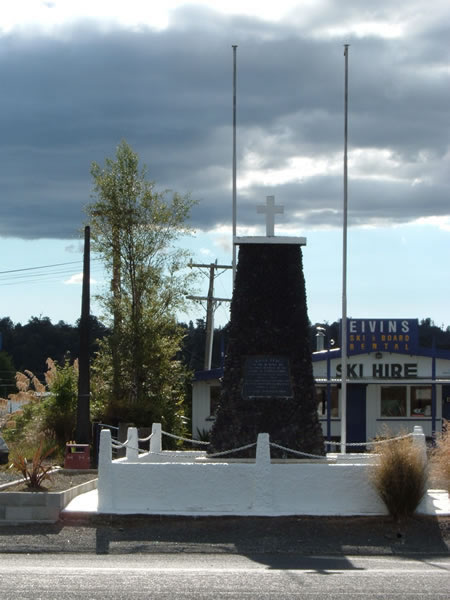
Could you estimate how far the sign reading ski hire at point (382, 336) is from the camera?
31.8 meters

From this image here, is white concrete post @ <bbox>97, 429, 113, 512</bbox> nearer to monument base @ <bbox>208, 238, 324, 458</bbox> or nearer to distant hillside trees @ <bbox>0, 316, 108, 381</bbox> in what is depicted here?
monument base @ <bbox>208, 238, 324, 458</bbox>

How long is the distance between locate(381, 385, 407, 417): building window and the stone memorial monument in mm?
18118

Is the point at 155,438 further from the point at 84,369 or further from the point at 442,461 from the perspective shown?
the point at 442,461

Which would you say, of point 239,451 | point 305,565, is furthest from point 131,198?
point 305,565

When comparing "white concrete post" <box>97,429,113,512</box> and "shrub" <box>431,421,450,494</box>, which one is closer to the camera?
"white concrete post" <box>97,429,113,512</box>

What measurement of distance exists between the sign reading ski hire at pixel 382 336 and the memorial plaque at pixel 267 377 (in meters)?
16.1

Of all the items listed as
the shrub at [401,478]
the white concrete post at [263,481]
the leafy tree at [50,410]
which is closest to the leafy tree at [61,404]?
the leafy tree at [50,410]

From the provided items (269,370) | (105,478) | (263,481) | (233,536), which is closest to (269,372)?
(269,370)

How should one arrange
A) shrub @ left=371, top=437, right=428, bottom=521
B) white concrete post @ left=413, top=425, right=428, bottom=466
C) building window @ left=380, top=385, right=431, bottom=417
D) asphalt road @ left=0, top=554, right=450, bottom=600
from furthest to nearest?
1. building window @ left=380, top=385, right=431, bottom=417
2. white concrete post @ left=413, top=425, right=428, bottom=466
3. shrub @ left=371, top=437, right=428, bottom=521
4. asphalt road @ left=0, top=554, right=450, bottom=600

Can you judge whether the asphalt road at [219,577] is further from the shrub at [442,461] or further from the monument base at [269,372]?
the monument base at [269,372]

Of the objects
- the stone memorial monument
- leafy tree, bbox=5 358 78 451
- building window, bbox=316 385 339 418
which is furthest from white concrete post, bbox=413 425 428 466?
building window, bbox=316 385 339 418

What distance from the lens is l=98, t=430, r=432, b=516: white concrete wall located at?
13.9 m

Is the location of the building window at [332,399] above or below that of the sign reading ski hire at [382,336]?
below

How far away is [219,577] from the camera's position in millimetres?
9859
